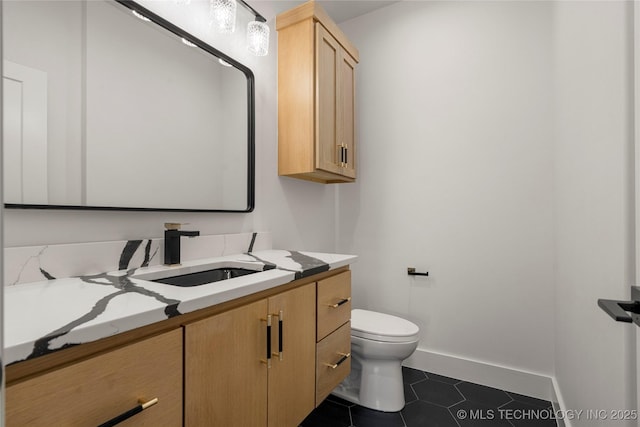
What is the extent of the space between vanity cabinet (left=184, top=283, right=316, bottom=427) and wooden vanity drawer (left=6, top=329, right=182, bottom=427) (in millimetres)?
41

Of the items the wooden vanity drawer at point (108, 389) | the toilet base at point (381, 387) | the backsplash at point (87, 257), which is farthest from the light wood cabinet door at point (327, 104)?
the wooden vanity drawer at point (108, 389)

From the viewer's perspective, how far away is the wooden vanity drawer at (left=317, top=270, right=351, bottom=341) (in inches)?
52.4

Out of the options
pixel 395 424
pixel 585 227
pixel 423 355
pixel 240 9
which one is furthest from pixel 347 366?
pixel 240 9

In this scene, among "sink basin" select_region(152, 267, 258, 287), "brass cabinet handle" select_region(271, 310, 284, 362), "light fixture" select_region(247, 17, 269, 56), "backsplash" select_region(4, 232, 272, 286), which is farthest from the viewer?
"light fixture" select_region(247, 17, 269, 56)

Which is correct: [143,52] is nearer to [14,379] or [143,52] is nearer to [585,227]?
[14,379]

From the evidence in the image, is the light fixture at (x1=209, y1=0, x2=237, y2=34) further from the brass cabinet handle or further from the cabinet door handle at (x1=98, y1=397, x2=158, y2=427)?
A: the cabinet door handle at (x1=98, y1=397, x2=158, y2=427)

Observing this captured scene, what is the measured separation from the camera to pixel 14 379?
20.0 inches

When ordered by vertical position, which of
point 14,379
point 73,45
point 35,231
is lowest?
point 14,379

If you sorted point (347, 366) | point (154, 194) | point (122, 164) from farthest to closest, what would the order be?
1. point (347, 366)
2. point (154, 194)
3. point (122, 164)

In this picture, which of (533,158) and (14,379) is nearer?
(14,379)

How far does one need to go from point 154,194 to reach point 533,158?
83.2 inches

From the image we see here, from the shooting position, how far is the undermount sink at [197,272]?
3.75ft

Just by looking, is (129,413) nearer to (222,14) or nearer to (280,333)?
(280,333)

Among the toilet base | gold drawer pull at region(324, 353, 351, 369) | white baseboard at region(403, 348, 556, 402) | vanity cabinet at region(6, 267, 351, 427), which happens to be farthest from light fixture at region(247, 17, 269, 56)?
white baseboard at region(403, 348, 556, 402)
